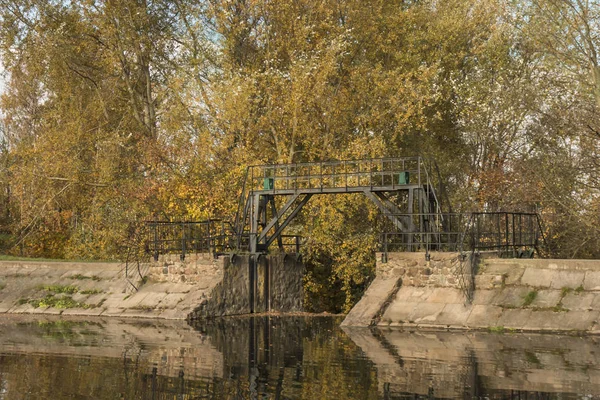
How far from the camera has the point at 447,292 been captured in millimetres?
21844

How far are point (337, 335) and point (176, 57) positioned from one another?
19.7 m

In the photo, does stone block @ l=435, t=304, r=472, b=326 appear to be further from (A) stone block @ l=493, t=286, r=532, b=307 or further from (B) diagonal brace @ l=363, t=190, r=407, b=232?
(B) diagonal brace @ l=363, t=190, r=407, b=232

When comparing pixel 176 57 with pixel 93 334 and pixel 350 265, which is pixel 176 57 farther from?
pixel 93 334

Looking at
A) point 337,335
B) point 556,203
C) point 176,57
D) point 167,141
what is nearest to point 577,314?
point 337,335

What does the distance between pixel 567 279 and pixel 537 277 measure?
2.31 feet

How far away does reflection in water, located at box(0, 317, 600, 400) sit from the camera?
485 inches

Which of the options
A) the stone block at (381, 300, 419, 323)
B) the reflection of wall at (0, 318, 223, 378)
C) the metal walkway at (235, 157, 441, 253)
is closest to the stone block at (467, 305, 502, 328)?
the stone block at (381, 300, 419, 323)

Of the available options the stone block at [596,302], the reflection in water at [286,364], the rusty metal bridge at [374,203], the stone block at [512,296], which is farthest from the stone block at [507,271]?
the reflection in water at [286,364]

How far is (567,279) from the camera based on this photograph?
20609 mm

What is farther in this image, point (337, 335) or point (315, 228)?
point (315, 228)

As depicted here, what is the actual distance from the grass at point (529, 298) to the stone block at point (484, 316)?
600 mm

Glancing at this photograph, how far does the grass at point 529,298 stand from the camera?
20.5 m

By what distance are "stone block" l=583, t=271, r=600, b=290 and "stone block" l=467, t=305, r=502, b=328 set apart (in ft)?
6.68

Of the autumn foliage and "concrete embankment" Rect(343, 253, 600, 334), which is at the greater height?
the autumn foliage
